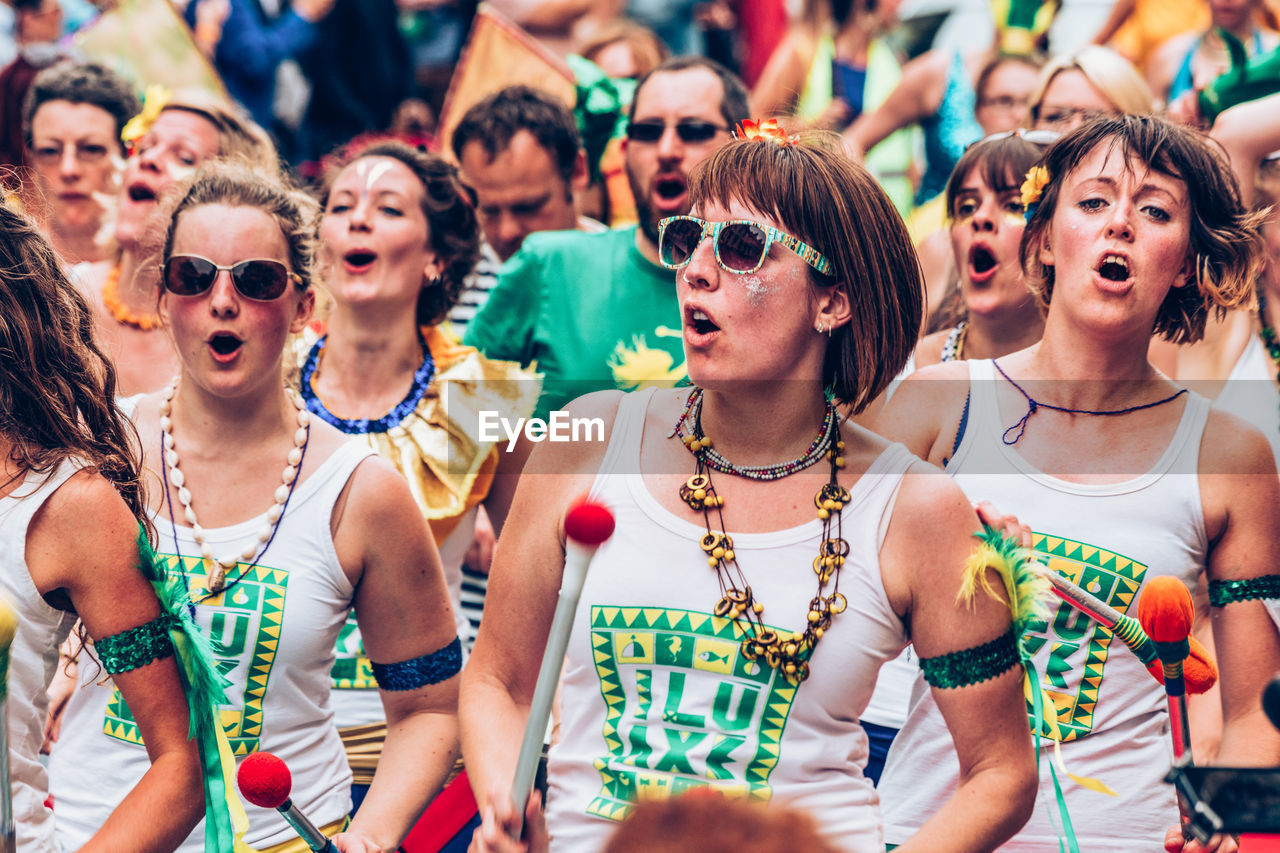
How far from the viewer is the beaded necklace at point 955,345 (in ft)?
13.1

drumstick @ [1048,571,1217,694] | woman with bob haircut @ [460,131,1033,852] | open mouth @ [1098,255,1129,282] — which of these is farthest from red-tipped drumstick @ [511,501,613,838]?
open mouth @ [1098,255,1129,282]

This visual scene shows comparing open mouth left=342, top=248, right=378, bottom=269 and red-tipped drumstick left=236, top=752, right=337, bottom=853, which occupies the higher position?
open mouth left=342, top=248, right=378, bottom=269

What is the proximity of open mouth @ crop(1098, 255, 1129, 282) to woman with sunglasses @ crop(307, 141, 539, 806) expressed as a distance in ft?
5.67

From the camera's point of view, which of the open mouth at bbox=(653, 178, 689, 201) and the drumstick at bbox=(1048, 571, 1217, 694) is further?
the open mouth at bbox=(653, 178, 689, 201)

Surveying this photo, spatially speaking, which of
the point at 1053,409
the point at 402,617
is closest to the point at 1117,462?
the point at 1053,409

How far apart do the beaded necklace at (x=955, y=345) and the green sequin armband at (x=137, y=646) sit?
2.30 metres

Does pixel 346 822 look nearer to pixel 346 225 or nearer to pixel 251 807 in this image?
pixel 251 807

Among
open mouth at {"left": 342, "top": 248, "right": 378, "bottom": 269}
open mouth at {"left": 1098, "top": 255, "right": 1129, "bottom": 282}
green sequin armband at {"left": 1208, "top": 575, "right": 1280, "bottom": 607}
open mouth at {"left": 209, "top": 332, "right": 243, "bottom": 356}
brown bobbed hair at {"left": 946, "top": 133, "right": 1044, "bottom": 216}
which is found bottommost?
green sequin armband at {"left": 1208, "top": 575, "right": 1280, "bottom": 607}

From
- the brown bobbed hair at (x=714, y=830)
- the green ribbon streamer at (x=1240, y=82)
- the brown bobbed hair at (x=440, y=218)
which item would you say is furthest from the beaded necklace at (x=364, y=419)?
the brown bobbed hair at (x=714, y=830)

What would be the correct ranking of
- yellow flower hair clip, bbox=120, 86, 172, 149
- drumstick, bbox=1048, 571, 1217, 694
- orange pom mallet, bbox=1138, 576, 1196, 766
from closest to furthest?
orange pom mallet, bbox=1138, 576, 1196, 766 < drumstick, bbox=1048, 571, 1217, 694 < yellow flower hair clip, bbox=120, 86, 172, 149

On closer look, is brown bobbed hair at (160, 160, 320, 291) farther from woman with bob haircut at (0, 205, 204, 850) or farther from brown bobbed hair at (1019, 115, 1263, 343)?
brown bobbed hair at (1019, 115, 1263, 343)

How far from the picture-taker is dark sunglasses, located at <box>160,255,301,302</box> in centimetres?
319

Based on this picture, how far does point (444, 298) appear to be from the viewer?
14.2 feet

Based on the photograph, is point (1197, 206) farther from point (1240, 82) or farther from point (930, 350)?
point (1240, 82)
